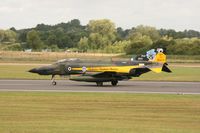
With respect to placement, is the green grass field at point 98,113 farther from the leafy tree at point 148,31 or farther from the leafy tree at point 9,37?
the leafy tree at point 9,37

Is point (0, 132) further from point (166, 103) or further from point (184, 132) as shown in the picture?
point (166, 103)

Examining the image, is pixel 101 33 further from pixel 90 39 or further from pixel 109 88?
pixel 109 88

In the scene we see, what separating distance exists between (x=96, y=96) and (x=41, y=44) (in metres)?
127

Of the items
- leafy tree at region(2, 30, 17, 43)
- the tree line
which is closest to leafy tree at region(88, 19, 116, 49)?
the tree line

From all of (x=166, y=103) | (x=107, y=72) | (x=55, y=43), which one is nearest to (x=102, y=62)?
(x=107, y=72)

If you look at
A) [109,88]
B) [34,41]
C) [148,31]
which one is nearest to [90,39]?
[34,41]

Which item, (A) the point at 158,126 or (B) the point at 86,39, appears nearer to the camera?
(A) the point at 158,126

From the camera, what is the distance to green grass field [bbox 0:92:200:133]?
17344 mm

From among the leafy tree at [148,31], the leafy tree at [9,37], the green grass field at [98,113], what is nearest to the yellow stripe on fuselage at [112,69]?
the green grass field at [98,113]

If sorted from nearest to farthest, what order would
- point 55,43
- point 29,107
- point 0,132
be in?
point 0,132 → point 29,107 → point 55,43

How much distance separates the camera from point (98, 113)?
21547 mm

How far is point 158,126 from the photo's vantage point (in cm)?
1800

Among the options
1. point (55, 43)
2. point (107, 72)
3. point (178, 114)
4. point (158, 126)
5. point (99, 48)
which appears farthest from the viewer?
point (55, 43)

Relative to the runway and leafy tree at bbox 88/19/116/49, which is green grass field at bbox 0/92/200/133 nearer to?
the runway
